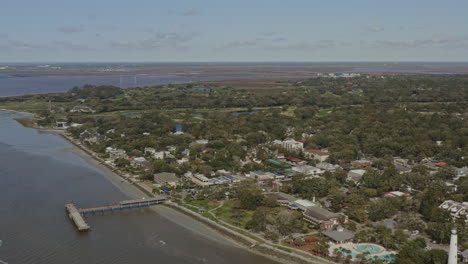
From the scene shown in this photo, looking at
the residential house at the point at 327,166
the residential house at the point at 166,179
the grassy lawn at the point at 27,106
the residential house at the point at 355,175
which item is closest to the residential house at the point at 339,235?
the residential house at the point at 355,175

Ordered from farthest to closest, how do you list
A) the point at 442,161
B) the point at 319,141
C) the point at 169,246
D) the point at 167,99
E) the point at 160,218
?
the point at 167,99
the point at 319,141
the point at 442,161
the point at 160,218
the point at 169,246

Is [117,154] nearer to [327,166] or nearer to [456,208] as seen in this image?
[327,166]

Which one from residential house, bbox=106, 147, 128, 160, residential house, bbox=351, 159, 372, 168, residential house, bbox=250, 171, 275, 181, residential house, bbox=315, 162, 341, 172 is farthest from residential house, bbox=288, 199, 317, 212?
residential house, bbox=106, 147, 128, 160

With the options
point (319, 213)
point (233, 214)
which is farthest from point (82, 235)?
point (319, 213)

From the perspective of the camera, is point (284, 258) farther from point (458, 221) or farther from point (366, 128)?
point (366, 128)

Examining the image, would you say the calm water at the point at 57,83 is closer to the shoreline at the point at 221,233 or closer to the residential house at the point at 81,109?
the residential house at the point at 81,109

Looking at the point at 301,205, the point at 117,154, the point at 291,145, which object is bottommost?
the point at 301,205

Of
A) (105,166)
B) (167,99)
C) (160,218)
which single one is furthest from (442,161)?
(167,99)
